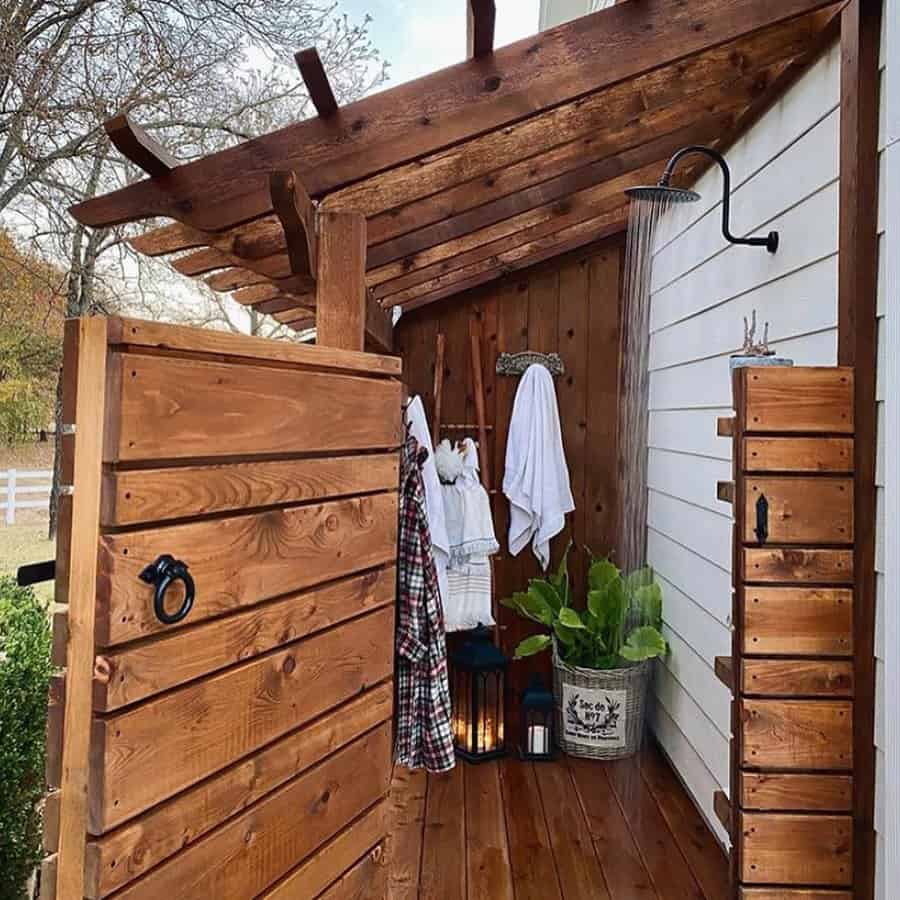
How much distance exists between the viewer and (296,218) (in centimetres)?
162

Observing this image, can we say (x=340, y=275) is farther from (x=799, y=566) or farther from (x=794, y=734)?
(x=794, y=734)

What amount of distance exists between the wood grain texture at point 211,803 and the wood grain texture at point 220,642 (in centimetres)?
17

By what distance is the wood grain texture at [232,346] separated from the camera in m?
1.09

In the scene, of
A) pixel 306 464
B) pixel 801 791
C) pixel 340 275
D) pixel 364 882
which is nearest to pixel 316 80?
pixel 340 275

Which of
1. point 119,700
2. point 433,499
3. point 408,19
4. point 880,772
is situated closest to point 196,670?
point 119,700

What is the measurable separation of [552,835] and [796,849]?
4.29 ft

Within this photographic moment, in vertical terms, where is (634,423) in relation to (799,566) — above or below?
above

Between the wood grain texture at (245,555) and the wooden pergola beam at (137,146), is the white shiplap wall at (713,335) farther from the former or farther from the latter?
the wooden pergola beam at (137,146)

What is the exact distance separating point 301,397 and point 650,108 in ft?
4.75

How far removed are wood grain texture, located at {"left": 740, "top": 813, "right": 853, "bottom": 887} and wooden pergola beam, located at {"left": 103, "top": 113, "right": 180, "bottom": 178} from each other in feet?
5.89

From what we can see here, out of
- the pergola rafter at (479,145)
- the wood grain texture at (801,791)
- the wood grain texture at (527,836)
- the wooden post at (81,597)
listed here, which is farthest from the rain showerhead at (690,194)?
the wood grain texture at (527,836)

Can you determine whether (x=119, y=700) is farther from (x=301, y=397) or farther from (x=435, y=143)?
(x=435, y=143)

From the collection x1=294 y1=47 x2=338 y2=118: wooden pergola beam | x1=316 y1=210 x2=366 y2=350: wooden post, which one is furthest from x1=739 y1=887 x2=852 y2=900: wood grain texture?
x1=294 y1=47 x2=338 y2=118: wooden pergola beam

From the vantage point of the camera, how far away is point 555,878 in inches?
103
